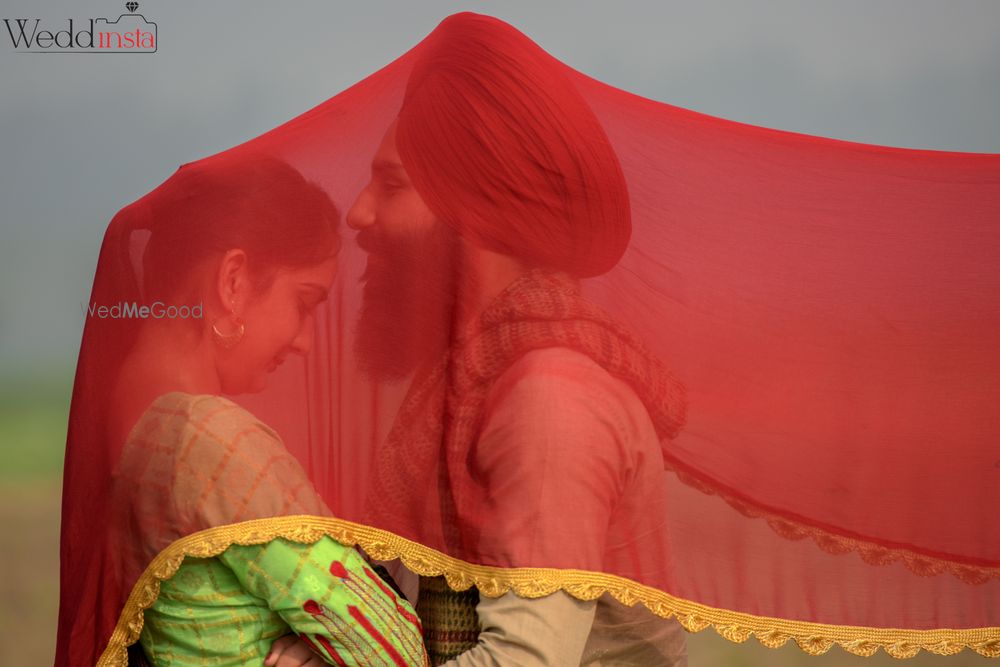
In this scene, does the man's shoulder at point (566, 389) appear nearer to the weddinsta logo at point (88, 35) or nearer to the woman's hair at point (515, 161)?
the woman's hair at point (515, 161)

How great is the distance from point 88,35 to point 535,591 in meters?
1.18

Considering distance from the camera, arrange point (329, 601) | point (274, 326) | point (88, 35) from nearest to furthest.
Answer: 1. point (329, 601)
2. point (274, 326)
3. point (88, 35)

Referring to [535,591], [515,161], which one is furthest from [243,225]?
[535,591]

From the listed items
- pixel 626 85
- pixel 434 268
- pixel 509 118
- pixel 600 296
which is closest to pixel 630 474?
pixel 600 296

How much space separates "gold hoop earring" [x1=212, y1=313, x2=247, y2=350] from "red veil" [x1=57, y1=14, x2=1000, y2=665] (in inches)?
2.9

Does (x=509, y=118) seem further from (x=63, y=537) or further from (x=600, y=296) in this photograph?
(x=63, y=537)

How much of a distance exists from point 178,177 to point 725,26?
853mm

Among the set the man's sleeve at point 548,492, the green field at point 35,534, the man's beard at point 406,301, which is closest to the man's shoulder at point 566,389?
the man's sleeve at point 548,492

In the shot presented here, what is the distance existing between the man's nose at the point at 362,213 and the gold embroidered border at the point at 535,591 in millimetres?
362

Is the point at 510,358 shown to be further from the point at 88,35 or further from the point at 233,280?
the point at 88,35

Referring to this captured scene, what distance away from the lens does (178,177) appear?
1.26 metres

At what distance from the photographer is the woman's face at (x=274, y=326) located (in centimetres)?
118

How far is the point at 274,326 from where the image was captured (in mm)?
1184

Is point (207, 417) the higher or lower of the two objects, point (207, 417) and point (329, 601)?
the higher
